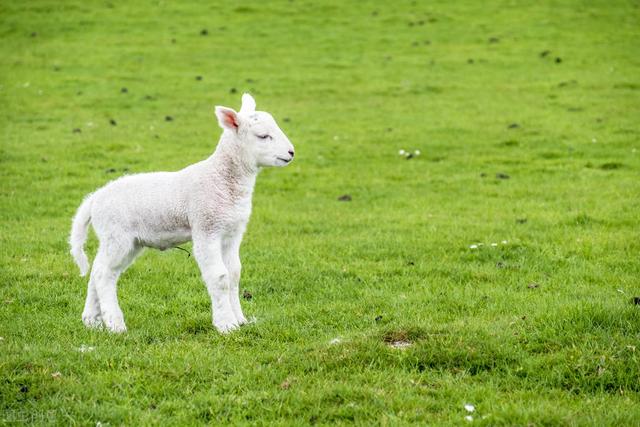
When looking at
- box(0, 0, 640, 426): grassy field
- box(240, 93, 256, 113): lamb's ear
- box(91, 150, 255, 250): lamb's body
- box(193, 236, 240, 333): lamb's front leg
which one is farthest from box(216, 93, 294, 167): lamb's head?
box(0, 0, 640, 426): grassy field

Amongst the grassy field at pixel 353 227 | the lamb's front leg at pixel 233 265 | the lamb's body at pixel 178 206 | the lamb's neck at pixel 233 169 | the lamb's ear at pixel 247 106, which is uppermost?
the lamb's ear at pixel 247 106

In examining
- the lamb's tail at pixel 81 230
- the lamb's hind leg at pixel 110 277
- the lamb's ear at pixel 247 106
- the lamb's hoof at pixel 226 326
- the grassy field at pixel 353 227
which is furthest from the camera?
the lamb's tail at pixel 81 230

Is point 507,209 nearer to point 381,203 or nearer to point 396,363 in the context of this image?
point 381,203

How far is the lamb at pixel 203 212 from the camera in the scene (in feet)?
26.1

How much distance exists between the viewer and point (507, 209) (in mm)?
14008

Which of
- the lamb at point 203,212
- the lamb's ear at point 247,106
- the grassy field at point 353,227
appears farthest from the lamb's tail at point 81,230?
the lamb's ear at point 247,106

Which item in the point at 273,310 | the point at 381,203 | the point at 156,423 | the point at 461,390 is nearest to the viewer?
the point at 156,423

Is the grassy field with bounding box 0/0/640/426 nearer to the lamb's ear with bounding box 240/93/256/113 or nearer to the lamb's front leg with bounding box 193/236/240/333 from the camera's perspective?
the lamb's front leg with bounding box 193/236/240/333

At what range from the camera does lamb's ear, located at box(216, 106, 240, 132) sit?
7980mm

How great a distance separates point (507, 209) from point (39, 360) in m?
9.11

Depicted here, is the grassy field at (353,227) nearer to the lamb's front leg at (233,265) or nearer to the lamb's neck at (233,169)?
the lamb's front leg at (233,265)

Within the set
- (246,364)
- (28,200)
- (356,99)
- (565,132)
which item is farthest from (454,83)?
(246,364)

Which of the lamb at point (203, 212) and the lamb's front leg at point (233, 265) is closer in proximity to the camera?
the lamb at point (203, 212)

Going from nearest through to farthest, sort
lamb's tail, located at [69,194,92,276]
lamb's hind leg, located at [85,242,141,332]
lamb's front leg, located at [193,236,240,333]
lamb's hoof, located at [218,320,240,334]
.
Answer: lamb's front leg, located at [193,236,240,333] < lamb's hoof, located at [218,320,240,334] < lamb's hind leg, located at [85,242,141,332] < lamb's tail, located at [69,194,92,276]
